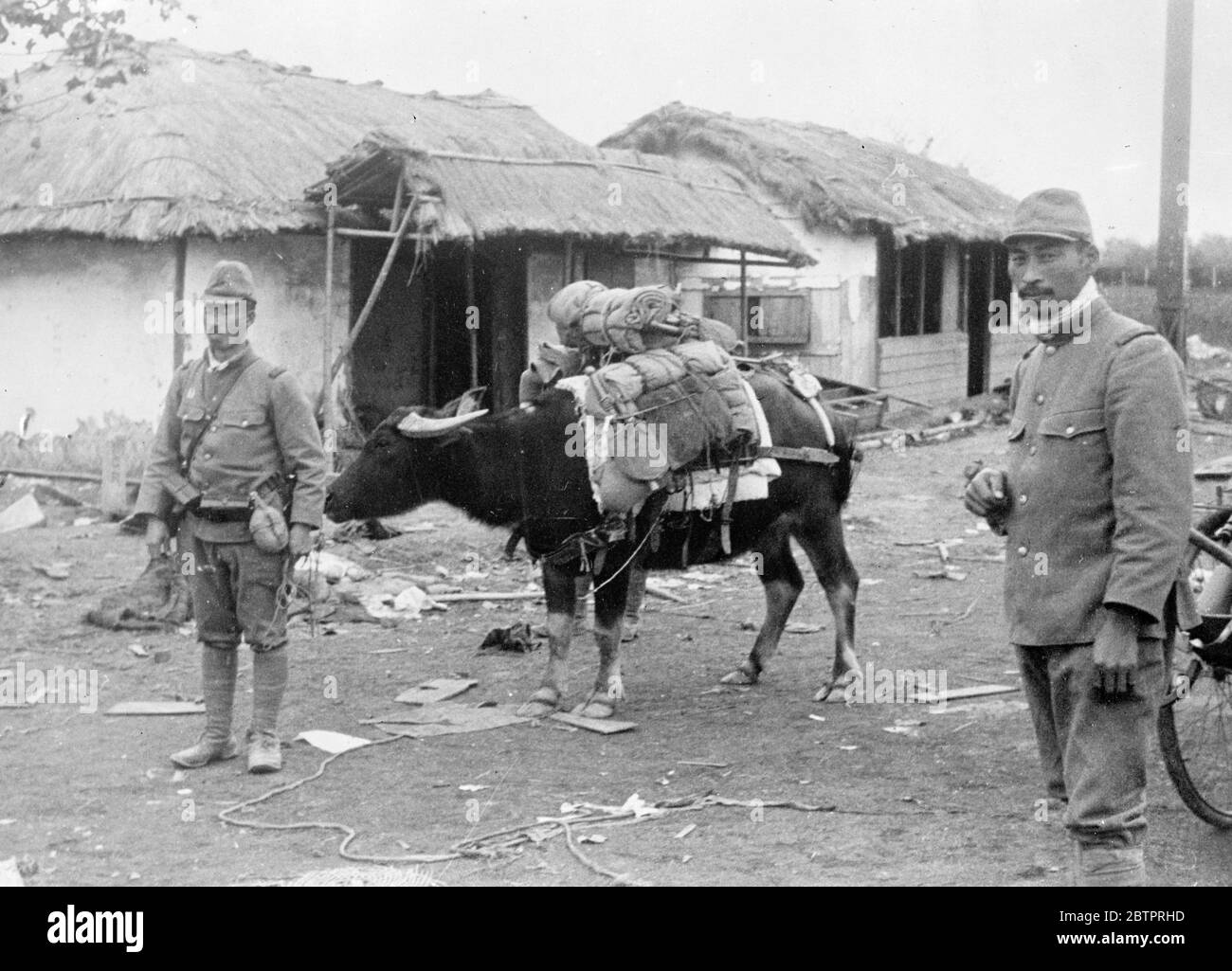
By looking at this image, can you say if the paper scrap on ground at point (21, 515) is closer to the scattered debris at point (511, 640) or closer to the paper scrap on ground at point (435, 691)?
the scattered debris at point (511, 640)

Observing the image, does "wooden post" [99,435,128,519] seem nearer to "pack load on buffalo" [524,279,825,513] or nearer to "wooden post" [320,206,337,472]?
"wooden post" [320,206,337,472]

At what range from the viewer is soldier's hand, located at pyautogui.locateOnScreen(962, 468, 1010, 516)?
384 centimetres

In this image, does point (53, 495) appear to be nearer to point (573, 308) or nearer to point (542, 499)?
point (573, 308)

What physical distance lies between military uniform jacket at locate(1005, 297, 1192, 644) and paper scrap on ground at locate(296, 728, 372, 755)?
3.37 metres

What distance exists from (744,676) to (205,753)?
9.29 ft

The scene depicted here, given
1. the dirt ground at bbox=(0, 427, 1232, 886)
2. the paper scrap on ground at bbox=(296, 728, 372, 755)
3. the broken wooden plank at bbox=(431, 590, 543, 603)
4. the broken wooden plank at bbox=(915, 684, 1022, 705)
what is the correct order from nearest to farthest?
the dirt ground at bbox=(0, 427, 1232, 886), the paper scrap on ground at bbox=(296, 728, 372, 755), the broken wooden plank at bbox=(915, 684, 1022, 705), the broken wooden plank at bbox=(431, 590, 543, 603)

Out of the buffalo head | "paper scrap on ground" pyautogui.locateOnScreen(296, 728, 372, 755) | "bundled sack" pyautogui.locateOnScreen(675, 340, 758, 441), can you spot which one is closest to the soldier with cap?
"bundled sack" pyautogui.locateOnScreen(675, 340, 758, 441)

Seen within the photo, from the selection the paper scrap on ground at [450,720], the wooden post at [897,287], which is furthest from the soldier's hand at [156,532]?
the wooden post at [897,287]

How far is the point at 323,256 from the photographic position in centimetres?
1413

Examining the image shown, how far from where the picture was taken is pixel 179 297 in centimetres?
1310

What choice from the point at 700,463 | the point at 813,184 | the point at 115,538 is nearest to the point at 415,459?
the point at 700,463

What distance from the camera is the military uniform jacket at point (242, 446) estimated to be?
5789 millimetres
